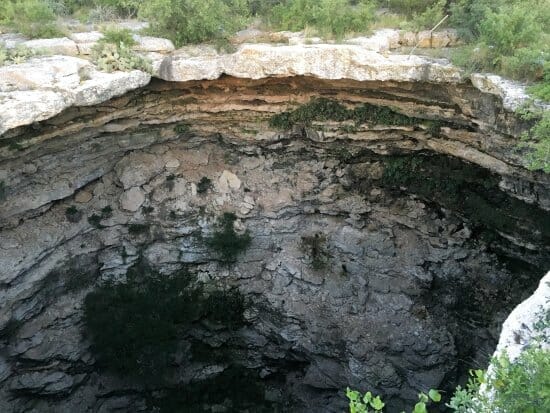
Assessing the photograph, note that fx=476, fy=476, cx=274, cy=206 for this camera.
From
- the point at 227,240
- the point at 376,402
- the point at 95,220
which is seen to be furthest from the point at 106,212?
the point at 376,402

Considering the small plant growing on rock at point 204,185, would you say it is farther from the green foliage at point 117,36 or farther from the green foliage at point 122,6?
the green foliage at point 117,36

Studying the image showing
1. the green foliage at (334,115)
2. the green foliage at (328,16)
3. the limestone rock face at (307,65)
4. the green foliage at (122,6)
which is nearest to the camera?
the limestone rock face at (307,65)

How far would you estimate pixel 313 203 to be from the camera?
380 inches

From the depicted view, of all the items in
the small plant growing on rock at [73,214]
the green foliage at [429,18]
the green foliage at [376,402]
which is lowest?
the small plant growing on rock at [73,214]

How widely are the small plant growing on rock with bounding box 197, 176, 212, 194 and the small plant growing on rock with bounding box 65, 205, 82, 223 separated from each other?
7.59ft

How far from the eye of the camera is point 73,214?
8852 millimetres

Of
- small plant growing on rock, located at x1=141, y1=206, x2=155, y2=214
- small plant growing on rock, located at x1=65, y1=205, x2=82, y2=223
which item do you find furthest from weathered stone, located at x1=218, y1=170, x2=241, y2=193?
small plant growing on rock, located at x1=65, y1=205, x2=82, y2=223

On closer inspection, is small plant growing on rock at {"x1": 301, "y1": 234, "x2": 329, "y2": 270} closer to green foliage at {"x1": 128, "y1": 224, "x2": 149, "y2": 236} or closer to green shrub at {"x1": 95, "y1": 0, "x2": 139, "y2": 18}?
green foliage at {"x1": 128, "y1": 224, "x2": 149, "y2": 236}

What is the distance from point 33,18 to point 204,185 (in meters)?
4.27

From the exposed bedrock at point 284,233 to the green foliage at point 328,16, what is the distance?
35.0 inches

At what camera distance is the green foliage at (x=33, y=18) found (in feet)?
21.0

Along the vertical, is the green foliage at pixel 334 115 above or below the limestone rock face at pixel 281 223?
above

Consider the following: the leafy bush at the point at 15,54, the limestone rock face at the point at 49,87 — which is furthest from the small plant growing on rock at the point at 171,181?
the leafy bush at the point at 15,54

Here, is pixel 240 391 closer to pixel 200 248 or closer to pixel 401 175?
pixel 200 248
